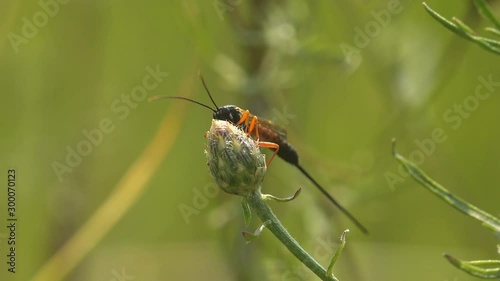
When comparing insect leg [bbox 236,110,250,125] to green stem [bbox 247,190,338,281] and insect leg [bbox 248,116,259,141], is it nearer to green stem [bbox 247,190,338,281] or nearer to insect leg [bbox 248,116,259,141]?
insect leg [bbox 248,116,259,141]

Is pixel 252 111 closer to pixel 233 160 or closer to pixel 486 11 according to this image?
pixel 233 160

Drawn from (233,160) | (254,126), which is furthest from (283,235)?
(254,126)

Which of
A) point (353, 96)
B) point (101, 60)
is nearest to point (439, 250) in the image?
point (353, 96)

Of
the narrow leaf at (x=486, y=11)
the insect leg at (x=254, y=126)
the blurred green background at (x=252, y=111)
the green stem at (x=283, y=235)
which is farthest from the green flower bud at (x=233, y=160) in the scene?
the blurred green background at (x=252, y=111)

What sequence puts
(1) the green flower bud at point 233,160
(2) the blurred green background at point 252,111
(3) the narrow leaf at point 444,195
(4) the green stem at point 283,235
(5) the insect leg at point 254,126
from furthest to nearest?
1. (2) the blurred green background at point 252,111
2. (5) the insect leg at point 254,126
3. (1) the green flower bud at point 233,160
4. (3) the narrow leaf at point 444,195
5. (4) the green stem at point 283,235

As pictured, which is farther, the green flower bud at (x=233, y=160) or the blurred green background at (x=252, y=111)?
the blurred green background at (x=252, y=111)

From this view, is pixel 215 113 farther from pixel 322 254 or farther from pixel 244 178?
pixel 322 254

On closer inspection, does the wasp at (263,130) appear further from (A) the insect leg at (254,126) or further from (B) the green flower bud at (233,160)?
(B) the green flower bud at (233,160)
